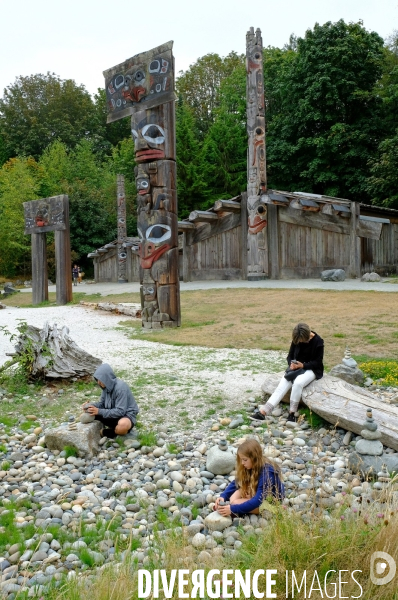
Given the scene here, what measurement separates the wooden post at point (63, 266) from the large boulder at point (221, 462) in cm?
1415

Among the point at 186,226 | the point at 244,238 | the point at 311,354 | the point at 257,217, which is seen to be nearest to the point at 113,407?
the point at 311,354

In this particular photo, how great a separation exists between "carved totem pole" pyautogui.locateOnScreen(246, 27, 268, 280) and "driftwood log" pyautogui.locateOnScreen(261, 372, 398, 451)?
12.7 metres

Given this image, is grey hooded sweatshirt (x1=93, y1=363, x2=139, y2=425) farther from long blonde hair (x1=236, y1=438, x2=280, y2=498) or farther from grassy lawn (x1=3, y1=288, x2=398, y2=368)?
grassy lawn (x1=3, y1=288, x2=398, y2=368)

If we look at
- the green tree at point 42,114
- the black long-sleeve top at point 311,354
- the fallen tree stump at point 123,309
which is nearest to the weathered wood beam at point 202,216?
the fallen tree stump at point 123,309

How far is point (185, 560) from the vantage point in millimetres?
2689

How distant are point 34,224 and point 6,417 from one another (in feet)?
→ 46.2

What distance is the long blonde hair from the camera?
3.63 meters

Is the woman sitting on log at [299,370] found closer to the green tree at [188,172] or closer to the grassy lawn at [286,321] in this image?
the grassy lawn at [286,321]

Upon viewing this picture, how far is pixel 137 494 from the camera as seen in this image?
13.3 ft

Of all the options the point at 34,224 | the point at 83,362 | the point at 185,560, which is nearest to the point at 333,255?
the point at 34,224

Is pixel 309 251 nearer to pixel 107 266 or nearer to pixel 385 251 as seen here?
pixel 385 251

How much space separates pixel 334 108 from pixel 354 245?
399 inches

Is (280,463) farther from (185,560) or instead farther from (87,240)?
(87,240)

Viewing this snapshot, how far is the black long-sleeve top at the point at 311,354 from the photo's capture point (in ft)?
18.3
